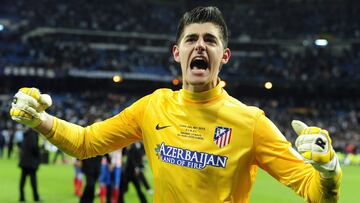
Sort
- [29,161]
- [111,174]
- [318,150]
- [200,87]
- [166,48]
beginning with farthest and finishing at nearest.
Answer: [166,48] → [29,161] → [111,174] → [200,87] → [318,150]

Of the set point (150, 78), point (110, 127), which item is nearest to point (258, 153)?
point (110, 127)

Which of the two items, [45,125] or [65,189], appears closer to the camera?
[45,125]

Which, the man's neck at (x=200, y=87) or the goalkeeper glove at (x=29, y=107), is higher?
the man's neck at (x=200, y=87)

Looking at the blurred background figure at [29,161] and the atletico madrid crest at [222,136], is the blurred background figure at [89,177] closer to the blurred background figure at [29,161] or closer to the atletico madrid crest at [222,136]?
the blurred background figure at [29,161]

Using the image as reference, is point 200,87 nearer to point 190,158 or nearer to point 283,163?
point 190,158

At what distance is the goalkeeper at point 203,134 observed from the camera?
309 cm

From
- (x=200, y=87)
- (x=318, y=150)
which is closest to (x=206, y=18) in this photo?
(x=200, y=87)

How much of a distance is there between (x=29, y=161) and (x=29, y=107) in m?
9.33

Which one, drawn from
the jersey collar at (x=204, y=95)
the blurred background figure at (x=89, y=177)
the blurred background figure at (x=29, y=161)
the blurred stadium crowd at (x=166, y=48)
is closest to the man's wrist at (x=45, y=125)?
the jersey collar at (x=204, y=95)

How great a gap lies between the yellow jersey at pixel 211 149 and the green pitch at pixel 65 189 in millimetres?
9589

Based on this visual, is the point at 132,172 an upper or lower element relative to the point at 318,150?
upper

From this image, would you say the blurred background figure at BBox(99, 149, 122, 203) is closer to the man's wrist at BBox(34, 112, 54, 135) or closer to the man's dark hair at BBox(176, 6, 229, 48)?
the man's wrist at BBox(34, 112, 54, 135)

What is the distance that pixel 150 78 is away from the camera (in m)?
43.3

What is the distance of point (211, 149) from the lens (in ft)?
Answer: 10.3
